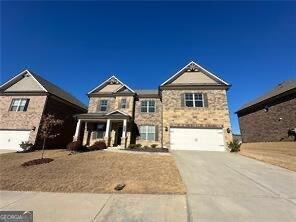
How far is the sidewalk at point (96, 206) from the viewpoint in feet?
14.9

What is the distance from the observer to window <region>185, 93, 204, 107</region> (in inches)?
774

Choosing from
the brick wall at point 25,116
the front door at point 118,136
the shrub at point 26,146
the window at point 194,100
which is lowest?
the shrub at point 26,146

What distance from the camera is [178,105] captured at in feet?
65.2

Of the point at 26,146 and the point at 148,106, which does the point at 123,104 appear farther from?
the point at 26,146

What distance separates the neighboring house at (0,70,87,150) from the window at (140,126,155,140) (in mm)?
11067

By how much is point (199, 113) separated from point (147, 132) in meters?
6.83

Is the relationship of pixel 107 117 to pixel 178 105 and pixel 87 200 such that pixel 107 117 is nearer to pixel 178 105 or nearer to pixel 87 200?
pixel 178 105

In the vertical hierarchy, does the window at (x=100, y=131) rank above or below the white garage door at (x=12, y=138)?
above

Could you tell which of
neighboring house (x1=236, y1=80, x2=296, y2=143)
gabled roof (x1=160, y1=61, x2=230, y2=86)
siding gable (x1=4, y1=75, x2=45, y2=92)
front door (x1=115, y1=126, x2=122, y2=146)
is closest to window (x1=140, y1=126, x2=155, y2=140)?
front door (x1=115, y1=126, x2=122, y2=146)

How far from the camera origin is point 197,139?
1819 centimetres

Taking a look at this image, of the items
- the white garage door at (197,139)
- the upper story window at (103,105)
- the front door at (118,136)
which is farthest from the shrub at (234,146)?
the upper story window at (103,105)

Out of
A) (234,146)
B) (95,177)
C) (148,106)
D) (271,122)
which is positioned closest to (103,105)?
(148,106)

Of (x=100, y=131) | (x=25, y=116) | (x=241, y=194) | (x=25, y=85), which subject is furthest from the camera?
(x=25, y=85)

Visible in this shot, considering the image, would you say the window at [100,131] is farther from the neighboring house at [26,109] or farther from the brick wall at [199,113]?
the brick wall at [199,113]
